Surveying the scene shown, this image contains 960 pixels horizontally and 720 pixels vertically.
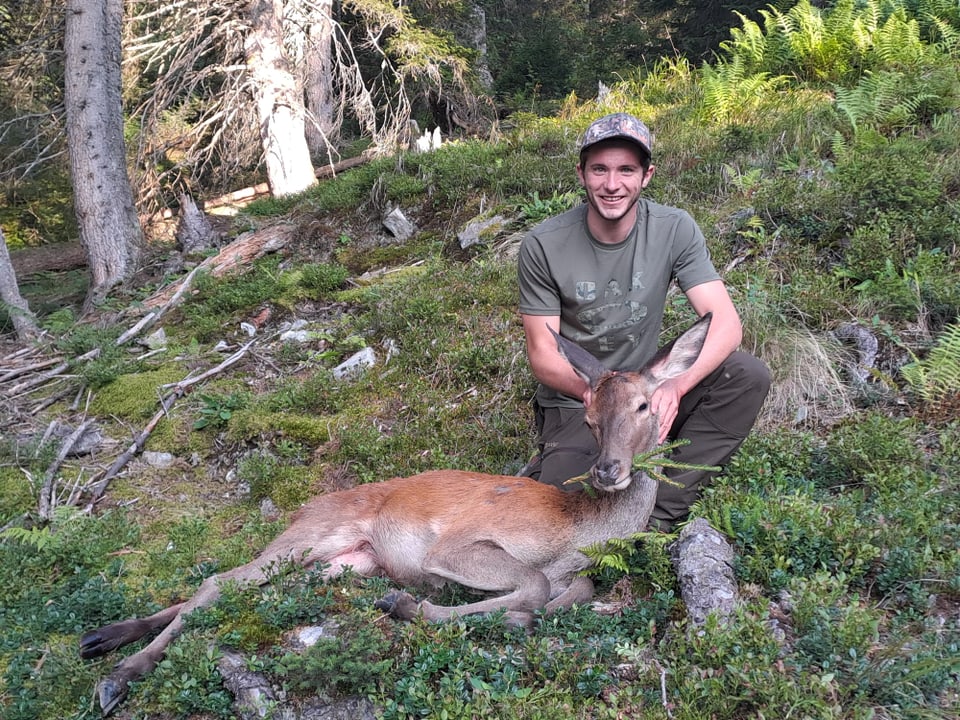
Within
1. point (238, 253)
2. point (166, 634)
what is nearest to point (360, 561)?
point (166, 634)

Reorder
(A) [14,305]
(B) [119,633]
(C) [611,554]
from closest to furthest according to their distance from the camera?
1. (C) [611,554]
2. (B) [119,633]
3. (A) [14,305]

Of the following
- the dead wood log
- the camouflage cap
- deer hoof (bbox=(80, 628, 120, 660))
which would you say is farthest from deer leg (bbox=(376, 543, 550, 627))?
the dead wood log

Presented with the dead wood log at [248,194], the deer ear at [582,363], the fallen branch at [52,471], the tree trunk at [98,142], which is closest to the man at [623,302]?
the deer ear at [582,363]

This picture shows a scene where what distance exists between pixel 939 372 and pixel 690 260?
230 centimetres

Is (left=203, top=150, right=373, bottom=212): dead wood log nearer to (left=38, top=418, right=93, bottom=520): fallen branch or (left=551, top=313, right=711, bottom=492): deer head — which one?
(left=38, top=418, right=93, bottom=520): fallen branch

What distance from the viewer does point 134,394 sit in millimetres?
7848

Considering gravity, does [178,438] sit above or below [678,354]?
below

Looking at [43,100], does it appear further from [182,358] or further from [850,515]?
[850,515]

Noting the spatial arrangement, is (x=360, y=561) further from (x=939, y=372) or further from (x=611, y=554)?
(x=939, y=372)

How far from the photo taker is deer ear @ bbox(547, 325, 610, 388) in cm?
426

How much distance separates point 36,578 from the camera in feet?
17.3

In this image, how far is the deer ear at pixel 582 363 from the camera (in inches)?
168

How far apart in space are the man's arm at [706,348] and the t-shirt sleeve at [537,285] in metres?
0.91

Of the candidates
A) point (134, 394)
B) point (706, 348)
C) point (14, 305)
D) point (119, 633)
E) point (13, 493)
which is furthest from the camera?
point (14, 305)
